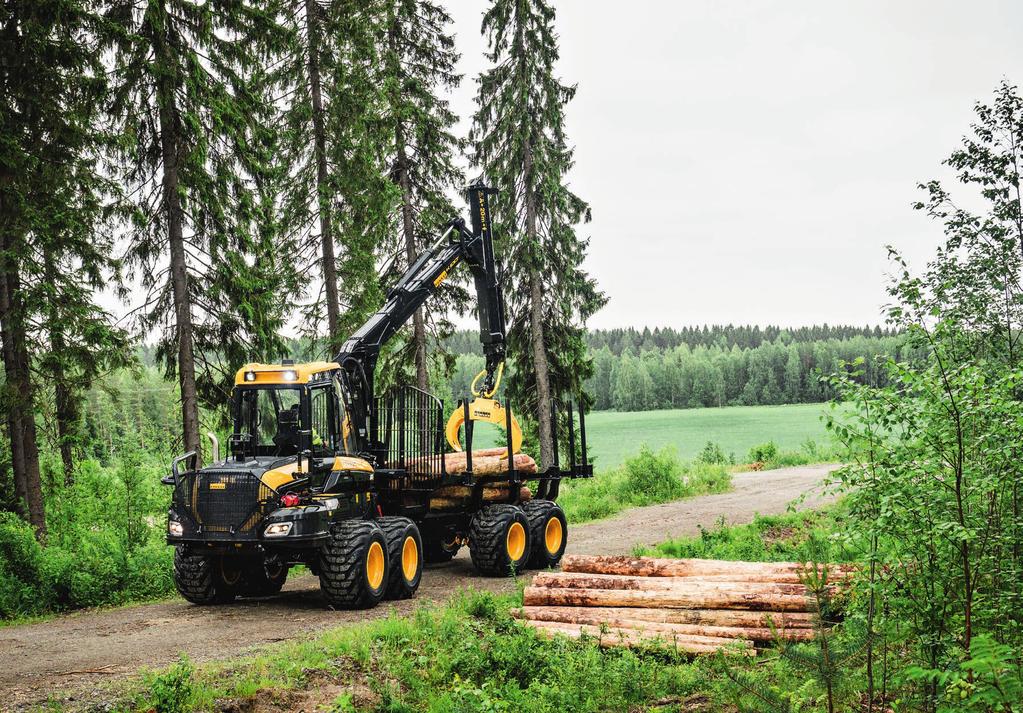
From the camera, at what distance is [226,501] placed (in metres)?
10.6

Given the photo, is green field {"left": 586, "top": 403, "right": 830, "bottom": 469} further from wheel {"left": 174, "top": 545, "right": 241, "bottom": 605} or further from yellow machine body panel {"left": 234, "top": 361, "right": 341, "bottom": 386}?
yellow machine body panel {"left": 234, "top": 361, "right": 341, "bottom": 386}

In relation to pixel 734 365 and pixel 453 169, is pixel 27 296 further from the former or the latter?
pixel 734 365

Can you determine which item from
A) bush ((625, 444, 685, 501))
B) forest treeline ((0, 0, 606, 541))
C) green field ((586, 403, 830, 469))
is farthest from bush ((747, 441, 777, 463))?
forest treeline ((0, 0, 606, 541))

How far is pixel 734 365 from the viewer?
119 meters

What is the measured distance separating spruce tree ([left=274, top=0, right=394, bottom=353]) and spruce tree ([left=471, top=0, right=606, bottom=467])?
5.75m

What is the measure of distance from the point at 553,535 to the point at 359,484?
13.5 feet

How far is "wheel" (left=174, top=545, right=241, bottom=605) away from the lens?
11.4 meters

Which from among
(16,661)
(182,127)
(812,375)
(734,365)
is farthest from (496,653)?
(734,365)

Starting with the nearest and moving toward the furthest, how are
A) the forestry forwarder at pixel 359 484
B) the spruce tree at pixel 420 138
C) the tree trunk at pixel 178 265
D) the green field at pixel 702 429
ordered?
the forestry forwarder at pixel 359 484, the tree trunk at pixel 178 265, the spruce tree at pixel 420 138, the green field at pixel 702 429

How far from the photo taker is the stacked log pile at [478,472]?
13891mm

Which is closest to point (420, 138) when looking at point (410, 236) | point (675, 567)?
point (410, 236)

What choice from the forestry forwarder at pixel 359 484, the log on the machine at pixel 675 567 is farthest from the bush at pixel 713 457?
the log on the machine at pixel 675 567

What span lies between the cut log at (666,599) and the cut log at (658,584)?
3.1 inches

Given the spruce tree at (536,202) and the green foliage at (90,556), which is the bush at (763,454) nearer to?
the spruce tree at (536,202)
